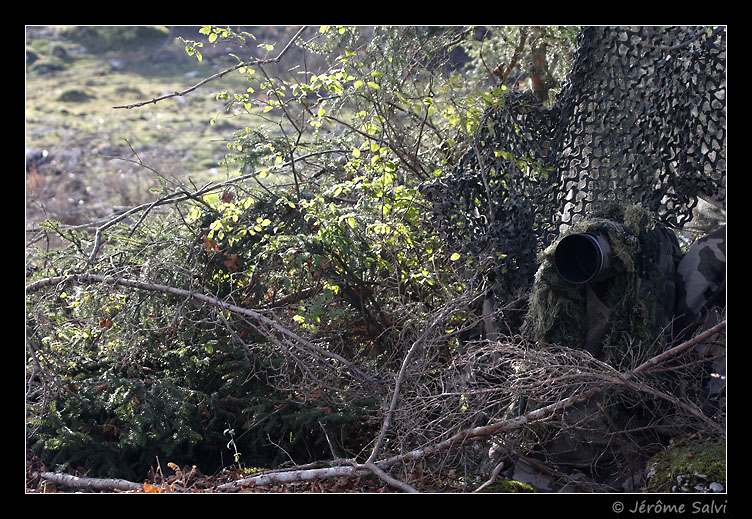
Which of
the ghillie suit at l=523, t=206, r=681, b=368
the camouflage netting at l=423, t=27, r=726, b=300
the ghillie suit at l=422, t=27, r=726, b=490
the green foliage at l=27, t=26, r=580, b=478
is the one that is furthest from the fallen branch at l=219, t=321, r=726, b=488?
the camouflage netting at l=423, t=27, r=726, b=300

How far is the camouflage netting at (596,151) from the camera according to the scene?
14.3 feet

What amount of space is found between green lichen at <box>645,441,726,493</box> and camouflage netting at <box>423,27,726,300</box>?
1.50 metres

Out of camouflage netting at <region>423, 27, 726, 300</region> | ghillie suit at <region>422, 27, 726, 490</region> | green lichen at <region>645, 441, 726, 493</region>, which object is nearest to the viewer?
green lichen at <region>645, 441, 726, 493</region>

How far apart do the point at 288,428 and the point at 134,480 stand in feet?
3.38

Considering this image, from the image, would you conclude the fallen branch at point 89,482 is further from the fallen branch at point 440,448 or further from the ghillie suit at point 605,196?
the ghillie suit at point 605,196

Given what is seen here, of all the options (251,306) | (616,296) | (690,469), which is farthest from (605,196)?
(251,306)

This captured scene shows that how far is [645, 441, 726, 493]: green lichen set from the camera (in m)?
3.30

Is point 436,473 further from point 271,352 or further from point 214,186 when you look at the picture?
point 214,186

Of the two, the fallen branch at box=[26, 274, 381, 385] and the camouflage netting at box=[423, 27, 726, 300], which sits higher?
the camouflage netting at box=[423, 27, 726, 300]

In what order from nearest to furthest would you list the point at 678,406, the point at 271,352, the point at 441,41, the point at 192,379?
the point at 678,406 < the point at 271,352 < the point at 192,379 < the point at 441,41

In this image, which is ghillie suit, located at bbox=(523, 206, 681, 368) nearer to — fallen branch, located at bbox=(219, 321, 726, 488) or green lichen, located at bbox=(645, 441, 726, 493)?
fallen branch, located at bbox=(219, 321, 726, 488)

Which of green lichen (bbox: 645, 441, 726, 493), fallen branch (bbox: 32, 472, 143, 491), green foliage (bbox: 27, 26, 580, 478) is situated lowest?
fallen branch (bbox: 32, 472, 143, 491)
